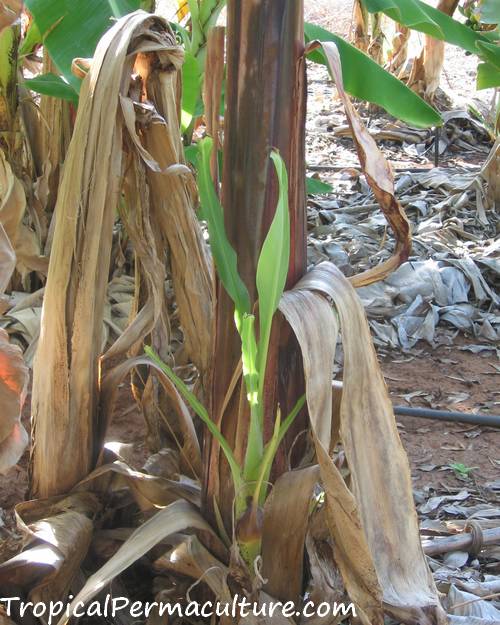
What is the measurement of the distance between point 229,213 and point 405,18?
120 centimetres

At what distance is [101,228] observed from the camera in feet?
3.43

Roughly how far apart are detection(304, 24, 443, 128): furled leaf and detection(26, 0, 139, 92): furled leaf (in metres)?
0.48

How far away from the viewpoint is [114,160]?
1.04 meters

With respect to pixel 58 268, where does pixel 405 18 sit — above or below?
above

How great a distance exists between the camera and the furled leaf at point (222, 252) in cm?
89

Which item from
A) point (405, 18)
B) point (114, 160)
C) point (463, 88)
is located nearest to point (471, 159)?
point (463, 88)

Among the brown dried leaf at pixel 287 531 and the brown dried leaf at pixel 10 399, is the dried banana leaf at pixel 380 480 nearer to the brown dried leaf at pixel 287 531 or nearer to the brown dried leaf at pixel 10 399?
the brown dried leaf at pixel 287 531

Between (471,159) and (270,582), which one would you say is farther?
(471,159)

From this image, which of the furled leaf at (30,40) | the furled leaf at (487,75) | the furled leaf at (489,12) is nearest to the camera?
the furled leaf at (30,40)

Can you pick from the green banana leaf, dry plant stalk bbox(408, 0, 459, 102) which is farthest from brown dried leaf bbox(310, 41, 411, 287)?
dry plant stalk bbox(408, 0, 459, 102)

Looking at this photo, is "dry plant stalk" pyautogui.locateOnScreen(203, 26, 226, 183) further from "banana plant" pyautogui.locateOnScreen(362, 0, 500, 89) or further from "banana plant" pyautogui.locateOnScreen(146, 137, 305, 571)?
"banana plant" pyautogui.locateOnScreen(362, 0, 500, 89)

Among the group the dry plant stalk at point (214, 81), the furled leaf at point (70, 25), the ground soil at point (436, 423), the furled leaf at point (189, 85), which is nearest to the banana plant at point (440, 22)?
the furled leaf at point (189, 85)

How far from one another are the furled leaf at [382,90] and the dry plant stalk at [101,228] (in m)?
0.62

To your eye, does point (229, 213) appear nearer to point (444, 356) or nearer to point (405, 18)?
point (405, 18)
